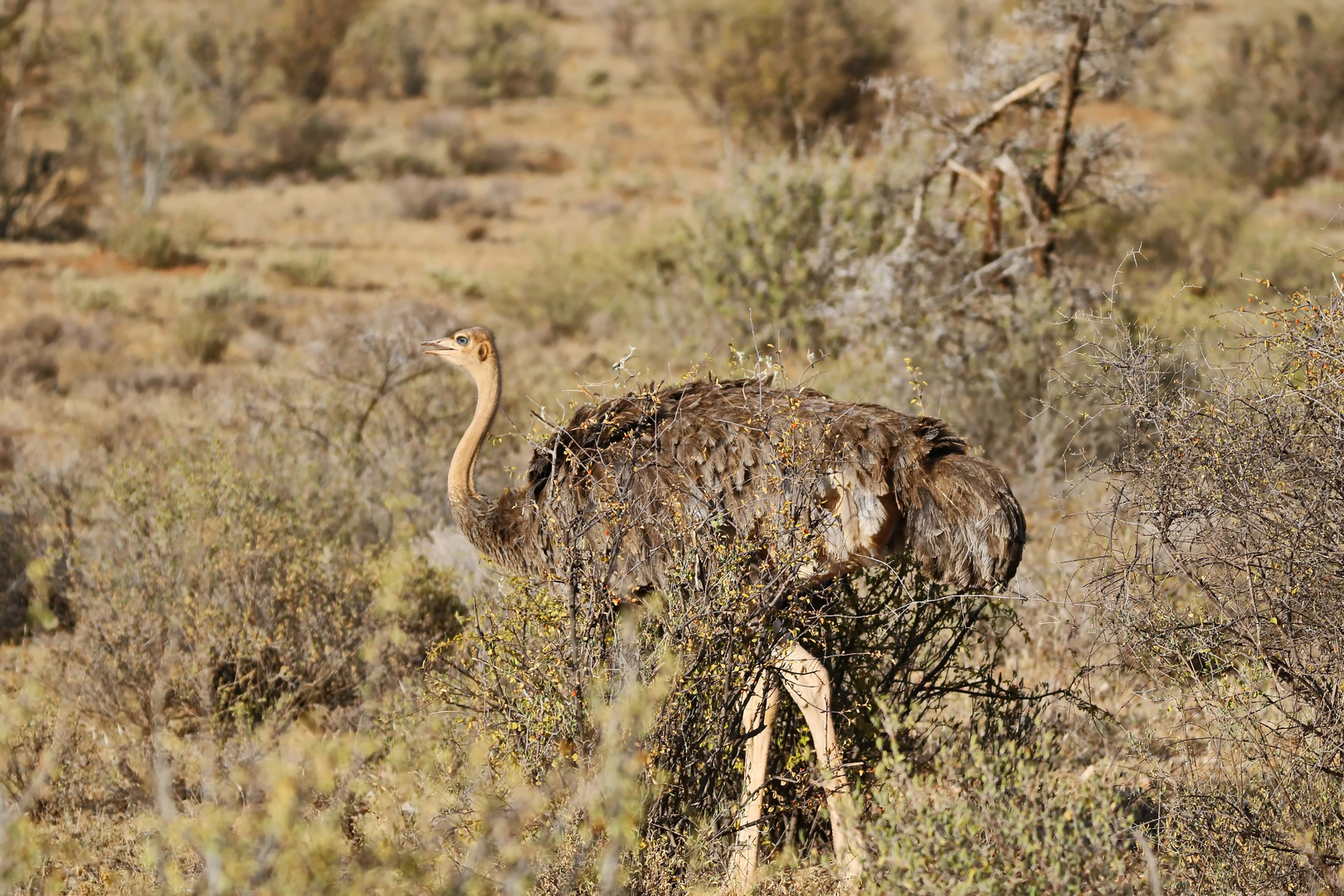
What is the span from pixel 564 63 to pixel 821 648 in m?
30.8

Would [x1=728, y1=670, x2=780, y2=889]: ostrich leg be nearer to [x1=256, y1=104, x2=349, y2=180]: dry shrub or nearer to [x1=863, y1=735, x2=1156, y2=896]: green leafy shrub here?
[x1=863, y1=735, x2=1156, y2=896]: green leafy shrub

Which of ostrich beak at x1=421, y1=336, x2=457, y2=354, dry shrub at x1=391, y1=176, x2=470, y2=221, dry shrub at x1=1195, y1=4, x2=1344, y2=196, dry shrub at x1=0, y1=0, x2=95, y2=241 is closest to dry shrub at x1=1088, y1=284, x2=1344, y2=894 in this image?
ostrich beak at x1=421, y1=336, x2=457, y2=354

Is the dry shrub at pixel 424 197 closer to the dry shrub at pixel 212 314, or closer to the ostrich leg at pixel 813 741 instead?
the dry shrub at pixel 212 314

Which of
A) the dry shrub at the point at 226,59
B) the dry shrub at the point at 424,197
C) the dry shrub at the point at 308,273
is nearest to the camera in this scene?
the dry shrub at the point at 308,273

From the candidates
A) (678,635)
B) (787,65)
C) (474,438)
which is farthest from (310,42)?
(678,635)

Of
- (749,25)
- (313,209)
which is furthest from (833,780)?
(749,25)

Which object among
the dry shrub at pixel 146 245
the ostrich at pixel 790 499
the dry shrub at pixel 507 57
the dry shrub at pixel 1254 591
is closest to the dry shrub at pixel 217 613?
the ostrich at pixel 790 499

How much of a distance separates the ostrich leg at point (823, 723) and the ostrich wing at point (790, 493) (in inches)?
11.5

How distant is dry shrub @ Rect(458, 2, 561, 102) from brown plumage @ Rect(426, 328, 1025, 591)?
25515 mm

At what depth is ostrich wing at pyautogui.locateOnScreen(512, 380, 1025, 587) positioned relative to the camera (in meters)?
3.57

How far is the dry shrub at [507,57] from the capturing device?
28844mm

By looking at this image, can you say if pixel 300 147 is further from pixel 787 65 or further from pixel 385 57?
pixel 787 65

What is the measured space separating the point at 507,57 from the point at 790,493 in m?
27.5

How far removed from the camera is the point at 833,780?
388 cm
